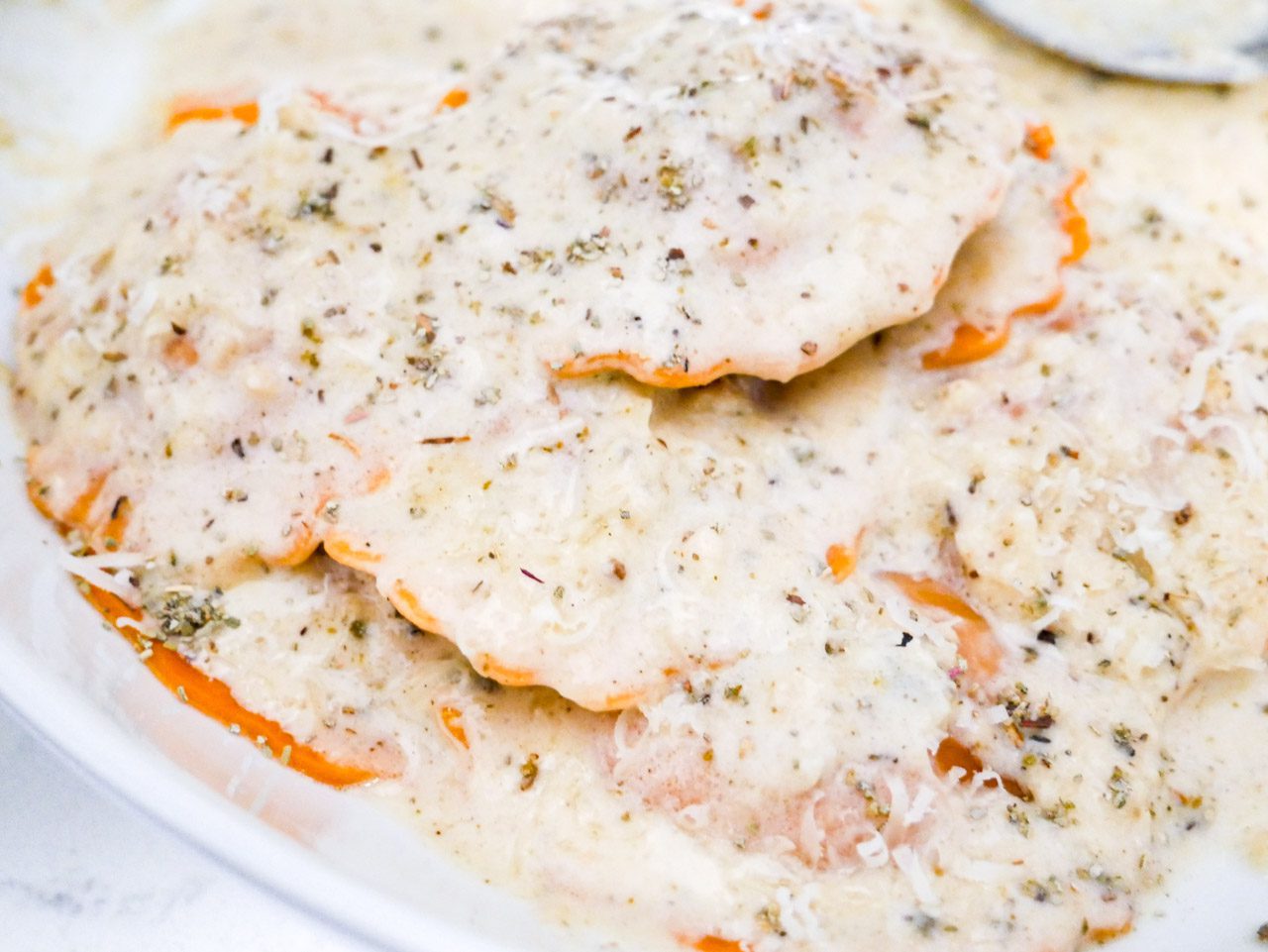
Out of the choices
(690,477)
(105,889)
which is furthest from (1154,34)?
(105,889)

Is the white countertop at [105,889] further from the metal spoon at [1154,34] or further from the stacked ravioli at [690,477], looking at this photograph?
the metal spoon at [1154,34]

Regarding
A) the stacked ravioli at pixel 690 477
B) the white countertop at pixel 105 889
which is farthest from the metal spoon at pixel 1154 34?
the white countertop at pixel 105 889

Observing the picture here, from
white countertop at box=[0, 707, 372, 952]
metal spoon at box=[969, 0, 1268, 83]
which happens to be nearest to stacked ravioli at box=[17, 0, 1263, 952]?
white countertop at box=[0, 707, 372, 952]

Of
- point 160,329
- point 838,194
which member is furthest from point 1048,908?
point 160,329

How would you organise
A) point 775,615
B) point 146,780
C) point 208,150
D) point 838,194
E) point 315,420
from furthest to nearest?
1. point 208,150
2. point 838,194
3. point 315,420
4. point 775,615
5. point 146,780

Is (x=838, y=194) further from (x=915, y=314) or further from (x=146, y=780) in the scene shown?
(x=146, y=780)

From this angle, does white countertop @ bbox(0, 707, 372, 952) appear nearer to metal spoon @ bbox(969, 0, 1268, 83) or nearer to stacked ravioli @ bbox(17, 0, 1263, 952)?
stacked ravioli @ bbox(17, 0, 1263, 952)
